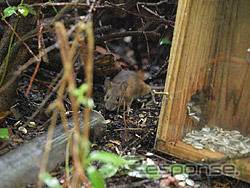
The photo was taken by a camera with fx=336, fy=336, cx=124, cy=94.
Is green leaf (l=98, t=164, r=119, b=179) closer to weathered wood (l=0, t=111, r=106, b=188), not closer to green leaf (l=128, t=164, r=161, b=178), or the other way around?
green leaf (l=128, t=164, r=161, b=178)

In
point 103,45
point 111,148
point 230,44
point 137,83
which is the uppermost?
point 230,44

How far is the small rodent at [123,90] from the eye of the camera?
12.9ft

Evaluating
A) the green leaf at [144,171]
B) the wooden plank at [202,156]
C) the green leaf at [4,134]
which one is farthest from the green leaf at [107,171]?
the green leaf at [4,134]

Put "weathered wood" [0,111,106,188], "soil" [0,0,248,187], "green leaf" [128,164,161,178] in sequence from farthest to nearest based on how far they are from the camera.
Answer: "soil" [0,0,248,187], "green leaf" [128,164,161,178], "weathered wood" [0,111,106,188]

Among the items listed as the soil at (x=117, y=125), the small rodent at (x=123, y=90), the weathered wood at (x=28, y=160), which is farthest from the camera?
the small rodent at (x=123, y=90)

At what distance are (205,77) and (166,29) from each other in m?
1.34

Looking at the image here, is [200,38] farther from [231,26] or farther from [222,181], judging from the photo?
[222,181]

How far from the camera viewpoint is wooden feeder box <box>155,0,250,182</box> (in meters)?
2.47

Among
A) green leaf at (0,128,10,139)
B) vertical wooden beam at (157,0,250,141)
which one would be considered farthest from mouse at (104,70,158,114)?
green leaf at (0,128,10,139)

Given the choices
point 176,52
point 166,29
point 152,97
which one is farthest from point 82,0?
point 152,97

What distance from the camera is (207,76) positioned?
8.77 ft

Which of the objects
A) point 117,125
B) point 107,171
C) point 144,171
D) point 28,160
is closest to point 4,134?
point 28,160

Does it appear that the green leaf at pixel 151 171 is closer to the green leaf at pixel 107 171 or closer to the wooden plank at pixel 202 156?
the green leaf at pixel 107 171

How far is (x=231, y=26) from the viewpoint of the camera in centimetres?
263
